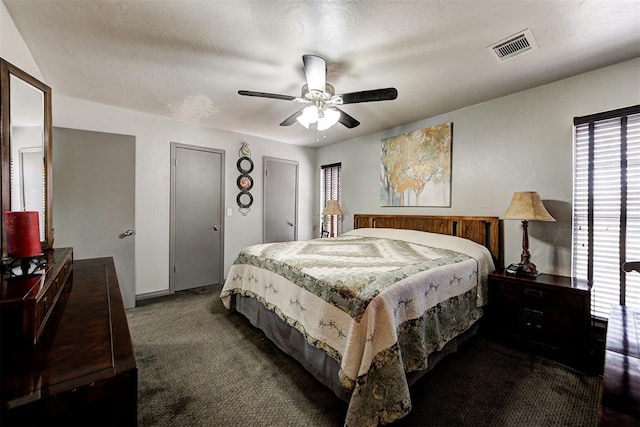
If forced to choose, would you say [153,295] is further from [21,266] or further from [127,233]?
[21,266]

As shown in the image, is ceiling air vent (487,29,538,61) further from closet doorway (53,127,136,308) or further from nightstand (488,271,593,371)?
closet doorway (53,127,136,308)

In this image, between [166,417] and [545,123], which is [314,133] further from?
[166,417]

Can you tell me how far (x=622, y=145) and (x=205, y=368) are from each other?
3.81m

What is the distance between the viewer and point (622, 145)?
2.16 m

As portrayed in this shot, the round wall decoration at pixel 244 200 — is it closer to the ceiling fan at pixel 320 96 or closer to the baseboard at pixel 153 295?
the baseboard at pixel 153 295

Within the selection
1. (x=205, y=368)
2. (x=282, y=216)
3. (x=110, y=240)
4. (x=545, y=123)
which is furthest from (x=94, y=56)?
(x=545, y=123)

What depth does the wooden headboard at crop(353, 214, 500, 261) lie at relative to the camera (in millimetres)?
2834

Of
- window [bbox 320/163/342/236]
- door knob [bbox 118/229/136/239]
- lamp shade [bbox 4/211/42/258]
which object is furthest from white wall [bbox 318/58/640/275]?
door knob [bbox 118/229/136/239]

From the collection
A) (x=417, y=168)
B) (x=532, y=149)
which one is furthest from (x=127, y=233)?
(x=532, y=149)

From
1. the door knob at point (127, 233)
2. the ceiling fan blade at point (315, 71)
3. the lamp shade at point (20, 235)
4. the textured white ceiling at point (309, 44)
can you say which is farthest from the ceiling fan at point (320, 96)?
the door knob at point (127, 233)

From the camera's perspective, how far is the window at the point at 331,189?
486 cm

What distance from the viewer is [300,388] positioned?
1.78 metres

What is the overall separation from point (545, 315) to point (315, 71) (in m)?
2.69

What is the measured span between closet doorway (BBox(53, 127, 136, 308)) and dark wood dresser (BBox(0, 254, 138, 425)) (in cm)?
248
